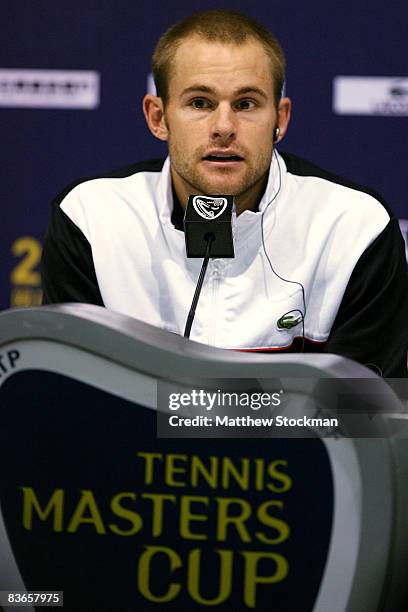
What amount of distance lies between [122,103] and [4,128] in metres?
0.34

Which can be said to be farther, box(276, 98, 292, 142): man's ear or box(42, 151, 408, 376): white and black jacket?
box(276, 98, 292, 142): man's ear

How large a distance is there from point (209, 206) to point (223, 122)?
0.26 meters

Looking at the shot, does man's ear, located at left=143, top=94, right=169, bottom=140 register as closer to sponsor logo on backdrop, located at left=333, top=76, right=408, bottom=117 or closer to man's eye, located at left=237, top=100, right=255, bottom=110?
man's eye, located at left=237, top=100, right=255, bottom=110

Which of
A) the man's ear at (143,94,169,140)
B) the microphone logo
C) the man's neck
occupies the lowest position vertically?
the man's neck

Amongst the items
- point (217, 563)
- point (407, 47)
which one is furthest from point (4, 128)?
point (217, 563)

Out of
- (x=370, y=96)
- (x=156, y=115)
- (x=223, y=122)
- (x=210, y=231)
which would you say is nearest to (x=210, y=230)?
(x=210, y=231)

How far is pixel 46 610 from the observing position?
2.22 ft

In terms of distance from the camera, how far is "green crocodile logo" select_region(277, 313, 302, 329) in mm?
1511

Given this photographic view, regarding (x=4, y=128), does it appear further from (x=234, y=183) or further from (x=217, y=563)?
(x=217, y=563)

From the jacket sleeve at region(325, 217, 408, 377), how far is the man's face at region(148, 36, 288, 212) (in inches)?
8.7

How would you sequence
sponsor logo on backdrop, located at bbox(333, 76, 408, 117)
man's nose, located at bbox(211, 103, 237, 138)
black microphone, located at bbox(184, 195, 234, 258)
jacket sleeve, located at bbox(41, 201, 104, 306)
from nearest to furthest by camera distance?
black microphone, located at bbox(184, 195, 234, 258)
man's nose, located at bbox(211, 103, 237, 138)
jacket sleeve, located at bbox(41, 201, 104, 306)
sponsor logo on backdrop, located at bbox(333, 76, 408, 117)

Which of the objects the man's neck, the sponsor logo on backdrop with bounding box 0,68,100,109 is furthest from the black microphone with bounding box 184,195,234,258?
the sponsor logo on backdrop with bounding box 0,68,100,109

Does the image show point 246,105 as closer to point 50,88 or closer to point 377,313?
point 377,313

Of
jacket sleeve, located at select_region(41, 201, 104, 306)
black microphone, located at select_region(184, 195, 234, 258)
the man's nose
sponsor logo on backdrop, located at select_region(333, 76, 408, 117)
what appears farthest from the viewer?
sponsor logo on backdrop, located at select_region(333, 76, 408, 117)
